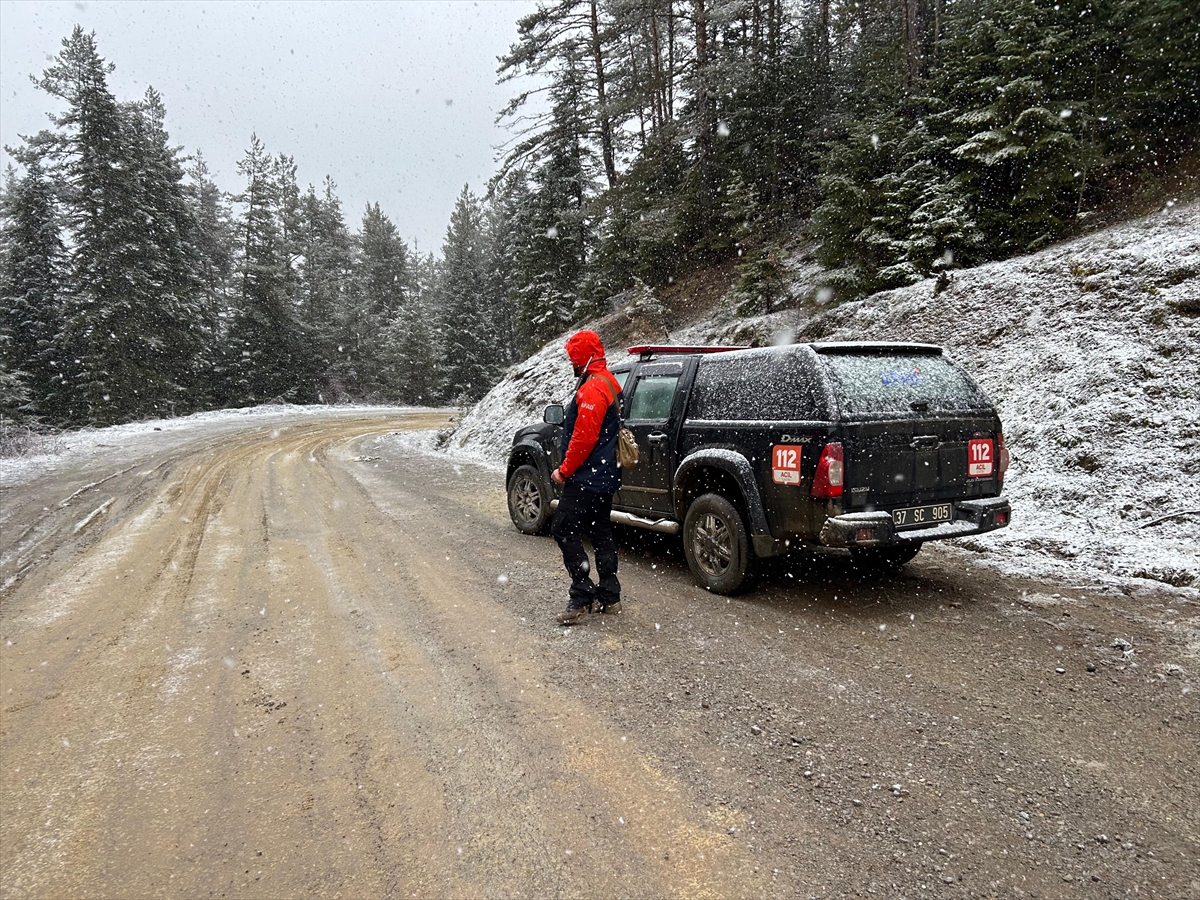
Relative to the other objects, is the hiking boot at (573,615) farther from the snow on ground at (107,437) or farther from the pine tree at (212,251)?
the pine tree at (212,251)

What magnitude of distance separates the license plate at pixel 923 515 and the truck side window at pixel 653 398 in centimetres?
221

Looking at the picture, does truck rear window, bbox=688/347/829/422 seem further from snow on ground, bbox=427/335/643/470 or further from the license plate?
snow on ground, bbox=427/335/643/470

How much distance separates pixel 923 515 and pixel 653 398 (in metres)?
2.63

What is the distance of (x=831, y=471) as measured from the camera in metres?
4.34

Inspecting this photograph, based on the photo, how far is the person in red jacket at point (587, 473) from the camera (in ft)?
15.4

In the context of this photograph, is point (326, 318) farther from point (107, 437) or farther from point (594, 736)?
point (594, 736)

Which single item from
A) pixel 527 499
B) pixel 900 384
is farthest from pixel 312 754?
pixel 527 499

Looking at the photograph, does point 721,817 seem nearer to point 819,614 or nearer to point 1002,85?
point 819,614

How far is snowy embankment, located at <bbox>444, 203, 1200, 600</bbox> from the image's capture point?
18.5 ft

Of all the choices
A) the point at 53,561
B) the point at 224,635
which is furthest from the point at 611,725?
→ the point at 53,561

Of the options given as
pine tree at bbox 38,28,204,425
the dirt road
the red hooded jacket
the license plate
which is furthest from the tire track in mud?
pine tree at bbox 38,28,204,425

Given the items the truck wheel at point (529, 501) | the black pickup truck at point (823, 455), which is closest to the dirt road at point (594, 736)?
the black pickup truck at point (823, 455)

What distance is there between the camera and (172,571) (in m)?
6.11

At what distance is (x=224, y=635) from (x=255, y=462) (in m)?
10.3
